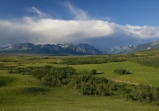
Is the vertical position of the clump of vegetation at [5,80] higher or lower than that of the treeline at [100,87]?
higher

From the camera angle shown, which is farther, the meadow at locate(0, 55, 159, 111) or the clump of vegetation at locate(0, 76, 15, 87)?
the clump of vegetation at locate(0, 76, 15, 87)

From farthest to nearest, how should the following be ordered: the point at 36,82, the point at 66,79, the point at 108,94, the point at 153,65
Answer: the point at 153,65
the point at 66,79
the point at 36,82
the point at 108,94

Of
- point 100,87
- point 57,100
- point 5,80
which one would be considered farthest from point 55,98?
point 5,80

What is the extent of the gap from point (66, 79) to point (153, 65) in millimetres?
77068

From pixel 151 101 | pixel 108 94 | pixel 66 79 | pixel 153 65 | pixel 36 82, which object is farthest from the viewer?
pixel 153 65

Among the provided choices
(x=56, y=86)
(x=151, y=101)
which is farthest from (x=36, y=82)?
(x=151, y=101)

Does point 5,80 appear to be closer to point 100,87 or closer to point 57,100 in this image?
point 100,87

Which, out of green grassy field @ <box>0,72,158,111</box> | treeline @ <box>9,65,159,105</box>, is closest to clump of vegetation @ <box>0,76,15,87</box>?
green grassy field @ <box>0,72,158,111</box>

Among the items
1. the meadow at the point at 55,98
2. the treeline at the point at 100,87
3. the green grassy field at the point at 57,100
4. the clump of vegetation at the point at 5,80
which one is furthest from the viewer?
the clump of vegetation at the point at 5,80

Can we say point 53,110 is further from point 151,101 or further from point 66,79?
point 66,79

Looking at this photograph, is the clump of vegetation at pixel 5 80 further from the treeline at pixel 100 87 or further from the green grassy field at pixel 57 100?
the treeline at pixel 100 87

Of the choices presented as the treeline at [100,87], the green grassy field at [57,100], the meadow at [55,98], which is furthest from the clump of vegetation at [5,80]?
the treeline at [100,87]

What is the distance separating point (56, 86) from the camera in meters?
99.9

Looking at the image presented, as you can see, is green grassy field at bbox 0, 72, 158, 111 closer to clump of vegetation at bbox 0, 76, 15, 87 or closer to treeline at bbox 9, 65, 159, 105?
clump of vegetation at bbox 0, 76, 15, 87
